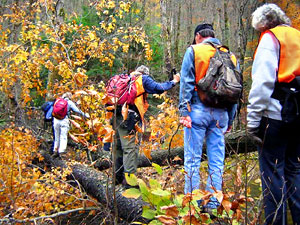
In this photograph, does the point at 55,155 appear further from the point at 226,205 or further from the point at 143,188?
the point at 226,205

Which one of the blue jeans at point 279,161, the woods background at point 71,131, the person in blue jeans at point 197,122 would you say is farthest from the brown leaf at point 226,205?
the person in blue jeans at point 197,122

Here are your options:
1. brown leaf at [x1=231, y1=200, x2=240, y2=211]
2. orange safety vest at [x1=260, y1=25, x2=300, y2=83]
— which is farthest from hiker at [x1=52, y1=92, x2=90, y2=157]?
brown leaf at [x1=231, y1=200, x2=240, y2=211]

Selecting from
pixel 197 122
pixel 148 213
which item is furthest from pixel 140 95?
pixel 148 213

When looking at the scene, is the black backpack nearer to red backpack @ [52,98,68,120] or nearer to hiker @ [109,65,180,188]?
hiker @ [109,65,180,188]

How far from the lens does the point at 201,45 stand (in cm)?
309

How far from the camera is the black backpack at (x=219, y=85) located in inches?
115

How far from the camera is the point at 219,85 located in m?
2.91

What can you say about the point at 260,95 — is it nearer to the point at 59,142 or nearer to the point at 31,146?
the point at 59,142

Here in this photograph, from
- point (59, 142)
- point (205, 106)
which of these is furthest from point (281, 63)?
point (59, 142)

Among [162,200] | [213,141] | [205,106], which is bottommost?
[162,200]

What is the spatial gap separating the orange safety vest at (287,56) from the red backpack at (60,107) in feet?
16.1

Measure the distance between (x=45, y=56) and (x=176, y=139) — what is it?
387 cm

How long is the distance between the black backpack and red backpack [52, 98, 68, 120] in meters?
4.03

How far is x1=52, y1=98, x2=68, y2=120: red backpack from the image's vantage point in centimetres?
624
